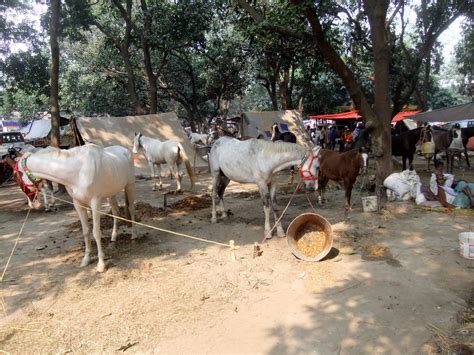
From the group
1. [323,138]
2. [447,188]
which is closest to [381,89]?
[447,188]

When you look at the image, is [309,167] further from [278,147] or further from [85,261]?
[85,261]

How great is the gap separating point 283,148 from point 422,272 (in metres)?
2.95

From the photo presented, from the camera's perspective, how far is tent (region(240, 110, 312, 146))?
17.8 meters

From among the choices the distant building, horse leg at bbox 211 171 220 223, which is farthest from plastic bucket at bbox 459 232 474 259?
the distant building

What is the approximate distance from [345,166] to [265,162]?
2.34m

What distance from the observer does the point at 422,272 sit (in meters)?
5.02

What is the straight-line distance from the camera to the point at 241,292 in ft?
15.4

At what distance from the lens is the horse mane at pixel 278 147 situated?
648 centimetres

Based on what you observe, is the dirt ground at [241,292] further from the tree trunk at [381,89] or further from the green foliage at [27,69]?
the green foliage at [27,69]

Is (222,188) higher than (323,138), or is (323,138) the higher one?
(323,138)

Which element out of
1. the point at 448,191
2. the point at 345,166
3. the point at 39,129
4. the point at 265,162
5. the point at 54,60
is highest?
the point at 54,60

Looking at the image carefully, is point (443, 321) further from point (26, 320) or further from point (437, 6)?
point (437, 6)

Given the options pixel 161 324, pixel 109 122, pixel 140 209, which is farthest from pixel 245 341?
pixel 109 122

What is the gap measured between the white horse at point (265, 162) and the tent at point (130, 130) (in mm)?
7547
